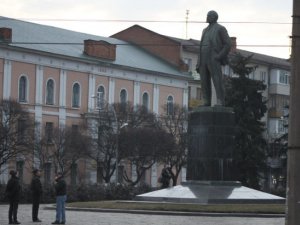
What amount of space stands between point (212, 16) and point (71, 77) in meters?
49.2

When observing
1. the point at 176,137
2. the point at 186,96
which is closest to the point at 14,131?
the point at 176,137

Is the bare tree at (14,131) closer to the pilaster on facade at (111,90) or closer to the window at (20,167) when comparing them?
the window at (20,167)

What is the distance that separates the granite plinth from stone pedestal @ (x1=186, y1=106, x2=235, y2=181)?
227mm

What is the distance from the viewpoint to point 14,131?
63.5m

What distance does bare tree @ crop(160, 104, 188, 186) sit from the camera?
73.8 m

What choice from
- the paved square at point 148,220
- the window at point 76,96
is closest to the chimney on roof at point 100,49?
the window at point 76,96

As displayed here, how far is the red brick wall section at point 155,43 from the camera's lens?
3797 inches

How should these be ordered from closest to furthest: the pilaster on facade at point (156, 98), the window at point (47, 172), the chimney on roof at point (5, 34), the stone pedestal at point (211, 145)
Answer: the stone pedestal at point (211, 145) < the window at point (47, 172) < the chimney on roof at point (5, 34) < the pilaster on facade at point (156, 98)

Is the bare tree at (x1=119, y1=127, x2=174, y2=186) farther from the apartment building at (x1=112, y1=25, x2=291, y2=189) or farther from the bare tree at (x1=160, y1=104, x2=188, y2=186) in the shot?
the apartment building at (x1=112, y1=25, x2=291, y2=189)

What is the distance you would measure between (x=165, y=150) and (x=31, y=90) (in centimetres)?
1242

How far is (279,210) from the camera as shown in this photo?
2908cm

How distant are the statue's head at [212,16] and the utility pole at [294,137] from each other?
22.9 m

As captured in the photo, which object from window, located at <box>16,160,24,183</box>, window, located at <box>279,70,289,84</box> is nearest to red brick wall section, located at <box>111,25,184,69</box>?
window, located at <box>279,70,289,84</box>

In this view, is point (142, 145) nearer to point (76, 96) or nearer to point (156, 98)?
point (76, 96)
